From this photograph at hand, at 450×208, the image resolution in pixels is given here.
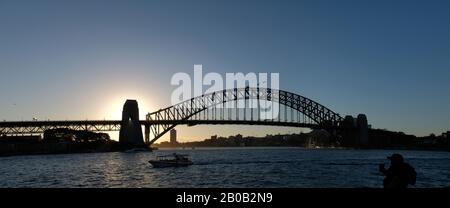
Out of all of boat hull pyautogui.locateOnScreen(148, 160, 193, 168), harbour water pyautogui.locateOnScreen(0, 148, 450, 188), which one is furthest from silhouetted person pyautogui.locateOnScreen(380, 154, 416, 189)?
boat hull pyautogui.locateOnScreen(148, 160, 193, 168)

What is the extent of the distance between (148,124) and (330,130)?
2401 inches

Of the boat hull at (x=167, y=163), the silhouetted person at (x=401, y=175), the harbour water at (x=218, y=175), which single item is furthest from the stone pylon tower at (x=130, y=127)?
the silhouetted person at (x=401, y=175)

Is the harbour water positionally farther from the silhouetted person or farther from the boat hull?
the silhouetted person

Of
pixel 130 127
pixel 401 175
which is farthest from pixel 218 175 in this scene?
pixel 130 127

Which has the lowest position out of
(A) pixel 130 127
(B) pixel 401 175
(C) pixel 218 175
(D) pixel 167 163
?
(C) pixel 218 175

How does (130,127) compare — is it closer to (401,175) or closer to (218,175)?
(218,175)

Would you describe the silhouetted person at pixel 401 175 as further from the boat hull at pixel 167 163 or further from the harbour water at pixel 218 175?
the boat hull at pixel 167 163

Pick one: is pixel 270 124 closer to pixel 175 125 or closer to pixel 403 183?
pixel 175 125

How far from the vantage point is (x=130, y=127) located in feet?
429

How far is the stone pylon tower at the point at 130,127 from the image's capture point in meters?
130

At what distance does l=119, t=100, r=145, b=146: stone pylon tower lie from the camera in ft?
427
